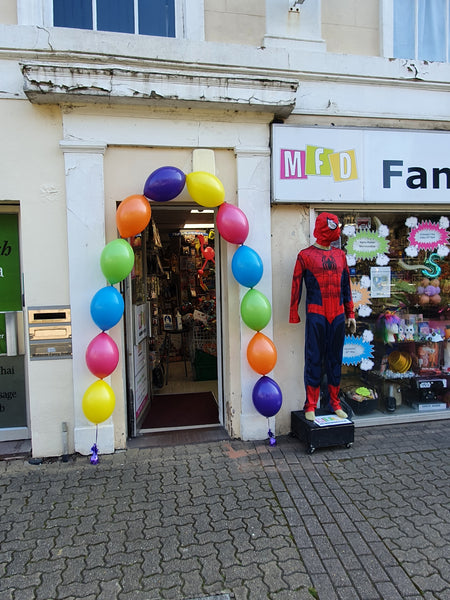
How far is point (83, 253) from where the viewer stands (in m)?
3.80

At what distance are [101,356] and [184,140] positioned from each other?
2.23 metres

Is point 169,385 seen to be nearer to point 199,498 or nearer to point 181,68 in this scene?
point 199,498

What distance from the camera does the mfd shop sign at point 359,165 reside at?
→ 161 inches

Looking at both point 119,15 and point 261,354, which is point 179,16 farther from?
point 261,354

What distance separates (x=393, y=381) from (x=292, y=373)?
1.43m

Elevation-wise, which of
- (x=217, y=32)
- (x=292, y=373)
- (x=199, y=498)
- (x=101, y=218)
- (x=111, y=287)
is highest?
(x=217, y=32)

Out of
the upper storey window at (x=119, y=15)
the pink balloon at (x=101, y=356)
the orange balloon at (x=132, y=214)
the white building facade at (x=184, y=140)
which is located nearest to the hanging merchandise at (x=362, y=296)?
the white building facade at (x=184, y=140)

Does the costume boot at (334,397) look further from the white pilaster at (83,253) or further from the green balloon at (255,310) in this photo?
the white pilaster at (83,253)

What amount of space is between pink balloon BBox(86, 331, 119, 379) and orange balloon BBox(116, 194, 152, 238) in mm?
1015

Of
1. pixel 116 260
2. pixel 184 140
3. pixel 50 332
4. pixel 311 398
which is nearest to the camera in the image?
pixel 116 260

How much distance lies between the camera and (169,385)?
245 inches

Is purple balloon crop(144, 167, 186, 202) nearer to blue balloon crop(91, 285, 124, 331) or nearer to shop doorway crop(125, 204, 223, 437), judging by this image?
shop doorway crop(125, 204, 223, 437)

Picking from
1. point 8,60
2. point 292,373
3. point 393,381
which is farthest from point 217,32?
point 393,381

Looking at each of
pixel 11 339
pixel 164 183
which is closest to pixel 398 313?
pixel 164 183
